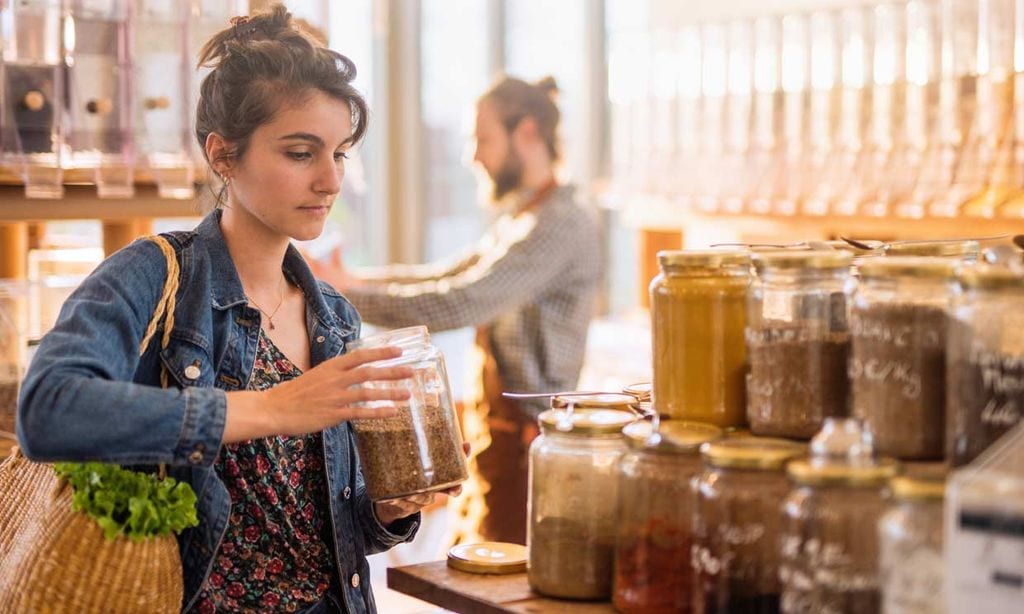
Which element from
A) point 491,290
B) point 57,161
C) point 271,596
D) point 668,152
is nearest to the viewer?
point 271,596

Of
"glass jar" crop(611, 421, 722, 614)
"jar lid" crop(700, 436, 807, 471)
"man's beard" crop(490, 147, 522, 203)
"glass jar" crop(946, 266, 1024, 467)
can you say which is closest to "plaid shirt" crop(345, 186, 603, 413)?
"man's beard" crop(490, 147, 522, 203)

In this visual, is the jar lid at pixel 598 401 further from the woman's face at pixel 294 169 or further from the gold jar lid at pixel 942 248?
the woman's face at pixel 294 169

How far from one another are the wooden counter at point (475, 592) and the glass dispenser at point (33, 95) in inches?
56.0

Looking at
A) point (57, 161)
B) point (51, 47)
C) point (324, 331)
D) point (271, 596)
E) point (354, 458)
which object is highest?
point (51, 47)

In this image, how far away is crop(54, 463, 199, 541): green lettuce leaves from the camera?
1718 mm

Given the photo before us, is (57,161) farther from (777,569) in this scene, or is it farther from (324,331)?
(777,569)

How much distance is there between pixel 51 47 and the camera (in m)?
2.75

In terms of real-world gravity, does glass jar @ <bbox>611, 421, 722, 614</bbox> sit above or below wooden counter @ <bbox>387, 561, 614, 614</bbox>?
above

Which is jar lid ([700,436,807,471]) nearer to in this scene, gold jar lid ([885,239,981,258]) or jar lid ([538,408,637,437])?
jar lid ([538,408,637,437])

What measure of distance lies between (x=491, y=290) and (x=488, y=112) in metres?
0.51

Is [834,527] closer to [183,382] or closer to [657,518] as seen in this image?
[657,518]

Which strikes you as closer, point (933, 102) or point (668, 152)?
point (933, 102)

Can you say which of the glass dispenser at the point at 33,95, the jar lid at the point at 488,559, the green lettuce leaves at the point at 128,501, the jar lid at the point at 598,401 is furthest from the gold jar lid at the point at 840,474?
the glass dispenser at the point at 33,95

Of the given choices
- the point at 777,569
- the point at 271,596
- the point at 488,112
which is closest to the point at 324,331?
the point at 271,596
